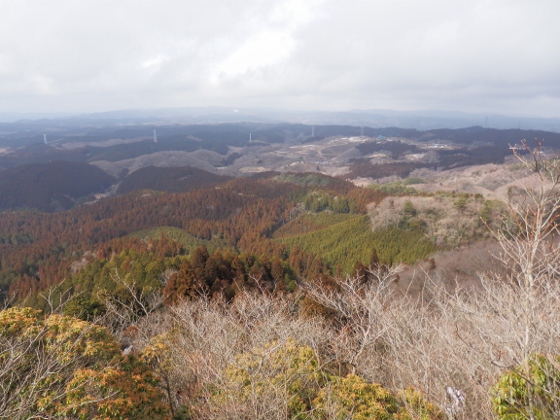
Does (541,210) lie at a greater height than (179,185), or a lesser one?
greater

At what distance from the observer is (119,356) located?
8.78 m

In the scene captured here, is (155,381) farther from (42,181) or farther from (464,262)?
(42,181)

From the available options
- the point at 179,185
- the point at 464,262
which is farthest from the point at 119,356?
the point at 179,185

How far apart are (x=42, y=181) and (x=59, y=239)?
77.0 m

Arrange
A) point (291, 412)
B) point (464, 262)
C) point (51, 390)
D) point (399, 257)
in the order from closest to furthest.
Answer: point (51, 390)
point (291, 412)
point (464, 262)
point (399, 257)

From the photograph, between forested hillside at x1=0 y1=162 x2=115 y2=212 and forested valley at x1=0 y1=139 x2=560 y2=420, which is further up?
forested valley at x1=0 y1=139 x2=560 y2=420

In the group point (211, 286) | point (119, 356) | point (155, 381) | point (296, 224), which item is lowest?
point (296, 224)

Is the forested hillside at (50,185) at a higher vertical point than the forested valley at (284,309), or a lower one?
lower

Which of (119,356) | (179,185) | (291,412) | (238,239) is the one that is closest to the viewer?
(291,412)

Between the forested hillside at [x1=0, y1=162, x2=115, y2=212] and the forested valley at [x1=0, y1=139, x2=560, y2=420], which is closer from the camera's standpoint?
the forested valley at [x1=0, y1=139, x2=560, y2=420]

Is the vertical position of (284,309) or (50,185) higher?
(284,309)

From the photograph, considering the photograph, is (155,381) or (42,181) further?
(42,181)

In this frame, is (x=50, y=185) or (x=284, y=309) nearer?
(x=284, y=309)

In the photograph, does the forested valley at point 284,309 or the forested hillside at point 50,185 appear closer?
the forested valley at point 284,309
